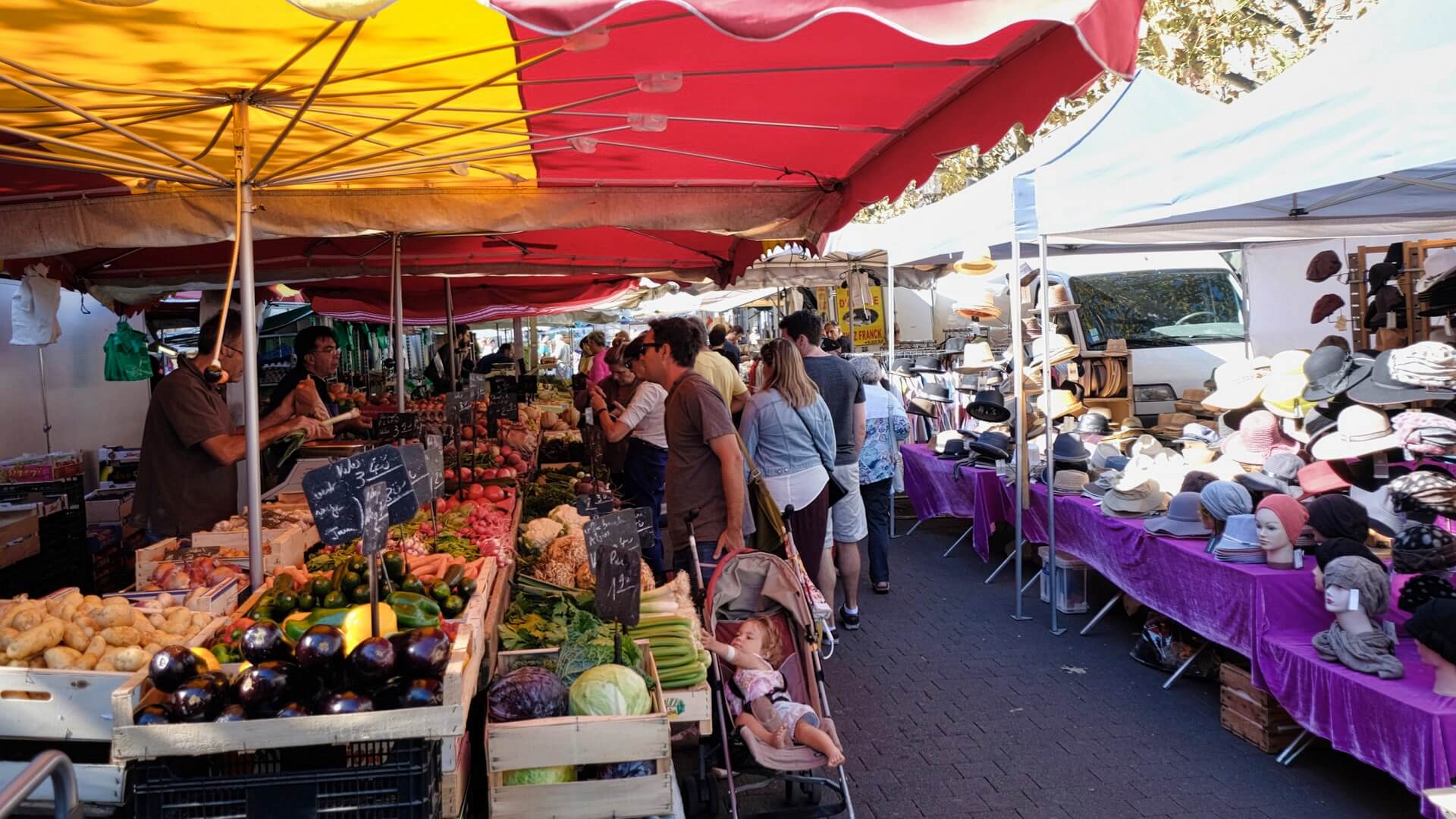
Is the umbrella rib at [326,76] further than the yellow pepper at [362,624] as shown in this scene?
No

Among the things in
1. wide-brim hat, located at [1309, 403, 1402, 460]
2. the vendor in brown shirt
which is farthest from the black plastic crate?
wide-brim hat, located at [1309, 403, 1402, 460]

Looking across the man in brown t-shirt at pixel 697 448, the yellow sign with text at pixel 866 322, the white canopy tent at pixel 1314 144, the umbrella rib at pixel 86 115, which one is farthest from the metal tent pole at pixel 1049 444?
the yellow sign with text at pixel 866 322

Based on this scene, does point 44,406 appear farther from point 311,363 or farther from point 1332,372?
point 1332,372

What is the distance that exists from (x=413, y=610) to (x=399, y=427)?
2235 mm

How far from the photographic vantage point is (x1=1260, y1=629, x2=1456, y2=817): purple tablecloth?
3555 mm

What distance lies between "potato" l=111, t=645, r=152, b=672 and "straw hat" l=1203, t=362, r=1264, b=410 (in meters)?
6.69

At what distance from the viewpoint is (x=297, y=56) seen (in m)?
2.75

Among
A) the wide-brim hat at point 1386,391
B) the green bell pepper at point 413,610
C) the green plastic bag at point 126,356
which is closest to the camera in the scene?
the green bell pepper at point 413,610

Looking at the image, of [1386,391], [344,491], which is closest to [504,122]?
[344,491]

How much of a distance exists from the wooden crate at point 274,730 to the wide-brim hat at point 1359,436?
4778mm

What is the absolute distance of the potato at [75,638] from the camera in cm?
298

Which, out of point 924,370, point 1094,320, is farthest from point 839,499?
point 924,370

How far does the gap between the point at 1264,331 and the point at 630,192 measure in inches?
362

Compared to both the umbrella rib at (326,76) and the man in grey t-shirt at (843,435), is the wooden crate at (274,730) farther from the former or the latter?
the man in grey t-shirt at (843,435)
